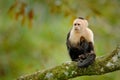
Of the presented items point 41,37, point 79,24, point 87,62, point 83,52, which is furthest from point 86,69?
point 41,37

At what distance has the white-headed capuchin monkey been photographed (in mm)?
5605

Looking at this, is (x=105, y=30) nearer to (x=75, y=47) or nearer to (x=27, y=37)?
(x=27, y=37)

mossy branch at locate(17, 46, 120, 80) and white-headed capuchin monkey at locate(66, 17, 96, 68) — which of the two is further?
white-headed capuchin monkey at locate(66, 17, 96, 68)

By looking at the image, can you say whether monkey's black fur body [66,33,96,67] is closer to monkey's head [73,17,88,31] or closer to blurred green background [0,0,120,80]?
monkey's head [73,17,88,31]

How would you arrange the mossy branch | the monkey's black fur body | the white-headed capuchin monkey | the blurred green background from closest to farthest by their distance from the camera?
the mossy branch, the monkey's black fur body, the white-headed capuchin monkey, the blurred green background

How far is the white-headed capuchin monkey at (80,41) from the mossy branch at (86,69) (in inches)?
6.0

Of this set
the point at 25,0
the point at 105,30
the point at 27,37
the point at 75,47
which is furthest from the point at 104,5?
the point at 75,47

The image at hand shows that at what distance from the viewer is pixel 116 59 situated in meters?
5.32

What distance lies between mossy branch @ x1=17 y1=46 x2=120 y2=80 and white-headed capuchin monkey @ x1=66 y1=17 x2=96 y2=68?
15 centimetres

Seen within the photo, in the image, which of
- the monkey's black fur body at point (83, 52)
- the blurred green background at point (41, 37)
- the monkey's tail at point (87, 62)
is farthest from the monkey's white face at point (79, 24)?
the blurred green background at point (41, 37)

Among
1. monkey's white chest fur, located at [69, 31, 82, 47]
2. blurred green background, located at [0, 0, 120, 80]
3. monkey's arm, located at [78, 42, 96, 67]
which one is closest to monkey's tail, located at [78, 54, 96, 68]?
monkey's arm, located at [78, 42, 96, 67]

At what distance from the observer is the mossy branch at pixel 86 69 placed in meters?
5.32

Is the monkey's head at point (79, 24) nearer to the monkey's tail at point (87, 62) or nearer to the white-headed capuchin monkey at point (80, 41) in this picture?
the white-headed capuchin monkey at point (80, 41)

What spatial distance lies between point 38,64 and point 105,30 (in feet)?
5.00
